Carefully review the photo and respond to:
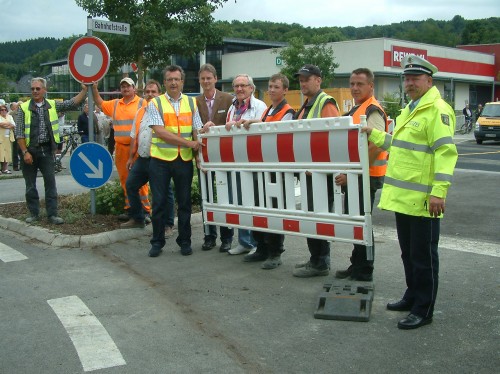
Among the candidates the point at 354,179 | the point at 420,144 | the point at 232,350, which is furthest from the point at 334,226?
the point at 232,350

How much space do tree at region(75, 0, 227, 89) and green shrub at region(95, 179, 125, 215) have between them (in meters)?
18.1

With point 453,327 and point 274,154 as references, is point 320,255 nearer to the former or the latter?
point 274,154

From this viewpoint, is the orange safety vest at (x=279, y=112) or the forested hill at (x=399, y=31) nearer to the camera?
the orange safety vest at (x=279, y=112)

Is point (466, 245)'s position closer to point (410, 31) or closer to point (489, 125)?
point (489, 125)

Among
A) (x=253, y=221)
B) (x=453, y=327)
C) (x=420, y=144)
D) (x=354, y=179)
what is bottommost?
(x=453, y=327)

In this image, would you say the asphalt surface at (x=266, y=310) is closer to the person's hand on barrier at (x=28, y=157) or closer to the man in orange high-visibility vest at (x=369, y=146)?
the man in orange high-visibility vest at (x=369, y=146)

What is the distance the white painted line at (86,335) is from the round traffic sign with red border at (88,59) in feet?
12.9

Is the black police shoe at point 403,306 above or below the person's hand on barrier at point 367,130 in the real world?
below

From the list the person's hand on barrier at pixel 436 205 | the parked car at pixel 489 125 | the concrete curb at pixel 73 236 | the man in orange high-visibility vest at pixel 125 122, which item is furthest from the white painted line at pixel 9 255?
the parked car at pixel 489 125

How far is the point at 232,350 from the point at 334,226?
1.78 m

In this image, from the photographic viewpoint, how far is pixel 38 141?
339 inches

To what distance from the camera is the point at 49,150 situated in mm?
8766

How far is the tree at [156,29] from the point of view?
2569 cm

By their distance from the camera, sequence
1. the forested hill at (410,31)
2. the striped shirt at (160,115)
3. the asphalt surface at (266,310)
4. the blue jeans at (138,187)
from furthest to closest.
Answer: the forested hill at (410,31)
the blue jeans at (138,187)
the striped shirt at (160,115)
the asphalt surface at (266,310)
